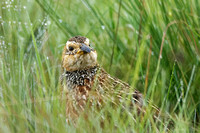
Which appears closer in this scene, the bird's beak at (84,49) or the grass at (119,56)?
the grass at (119,56)

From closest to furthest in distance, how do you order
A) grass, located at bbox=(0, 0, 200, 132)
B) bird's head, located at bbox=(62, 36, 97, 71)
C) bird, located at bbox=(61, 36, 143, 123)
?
1. grass, located at bbox=(0, 0, 200, 132)
2. bird, located at bbox=(61, 36, 143, 123)
3. bird's head, located at bbox=(62, 36, 97, 71)

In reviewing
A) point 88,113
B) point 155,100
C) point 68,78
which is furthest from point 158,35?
point 88,113

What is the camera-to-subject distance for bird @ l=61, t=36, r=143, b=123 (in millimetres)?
2770

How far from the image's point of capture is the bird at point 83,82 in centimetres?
277

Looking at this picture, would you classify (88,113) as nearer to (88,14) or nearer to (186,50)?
(186,50)

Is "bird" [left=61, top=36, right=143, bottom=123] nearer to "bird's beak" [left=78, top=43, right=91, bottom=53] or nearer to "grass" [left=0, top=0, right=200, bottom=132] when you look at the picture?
"bird's beak" [left=78, top=43, right=91, bottom=53]

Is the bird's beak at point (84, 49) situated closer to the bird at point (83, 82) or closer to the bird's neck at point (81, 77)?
the bird at point (83, 82)

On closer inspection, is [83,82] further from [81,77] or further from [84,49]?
[84,49]

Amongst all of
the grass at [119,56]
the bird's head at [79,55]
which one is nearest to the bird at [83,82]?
the bird's head at [79,55]

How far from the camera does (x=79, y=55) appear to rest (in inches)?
114

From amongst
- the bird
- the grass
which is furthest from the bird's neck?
the grass

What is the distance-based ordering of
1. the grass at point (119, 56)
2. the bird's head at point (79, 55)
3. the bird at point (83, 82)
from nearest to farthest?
the grass at point (119, 56)
the bird at point (83, 82)
the bird's head at point (79, 55)

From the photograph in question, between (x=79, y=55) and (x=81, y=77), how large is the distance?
0.15m

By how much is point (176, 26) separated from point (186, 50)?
8.1 inches
